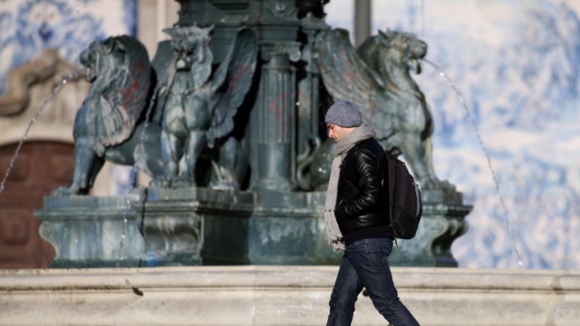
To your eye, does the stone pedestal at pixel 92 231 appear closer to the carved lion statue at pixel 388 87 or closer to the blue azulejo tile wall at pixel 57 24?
the carved lion statue at pixel 388 87

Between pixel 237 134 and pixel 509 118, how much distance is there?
7.10 metres

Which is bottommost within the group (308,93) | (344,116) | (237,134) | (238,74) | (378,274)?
(378,274)

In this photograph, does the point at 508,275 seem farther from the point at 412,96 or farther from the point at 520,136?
the point at 520,136

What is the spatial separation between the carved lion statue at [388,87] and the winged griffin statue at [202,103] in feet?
1.75

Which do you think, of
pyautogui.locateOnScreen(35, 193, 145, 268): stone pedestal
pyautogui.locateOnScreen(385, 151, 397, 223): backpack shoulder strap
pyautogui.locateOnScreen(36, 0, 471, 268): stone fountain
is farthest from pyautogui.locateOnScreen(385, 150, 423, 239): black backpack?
pyautogui.locateOnScreen(35, 193, 145, 268): stone pedestal

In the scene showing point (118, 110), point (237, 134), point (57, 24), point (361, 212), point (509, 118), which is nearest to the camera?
point (361, 212)

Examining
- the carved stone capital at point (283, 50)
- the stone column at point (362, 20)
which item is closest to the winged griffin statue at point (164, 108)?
the carved stone capital at point (283, 50)

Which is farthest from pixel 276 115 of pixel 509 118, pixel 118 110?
pixel 509 118

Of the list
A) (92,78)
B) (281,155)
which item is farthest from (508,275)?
(92,78)

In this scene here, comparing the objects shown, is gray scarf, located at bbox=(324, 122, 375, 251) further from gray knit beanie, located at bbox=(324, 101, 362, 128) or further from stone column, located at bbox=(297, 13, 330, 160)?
stone column, located at bbox=(297, 13, 330, 160)

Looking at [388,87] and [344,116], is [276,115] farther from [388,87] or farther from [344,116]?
[344,116]

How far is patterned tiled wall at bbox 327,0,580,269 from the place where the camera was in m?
16.4

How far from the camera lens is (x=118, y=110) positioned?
31.9 ft

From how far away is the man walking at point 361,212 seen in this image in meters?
6.40
